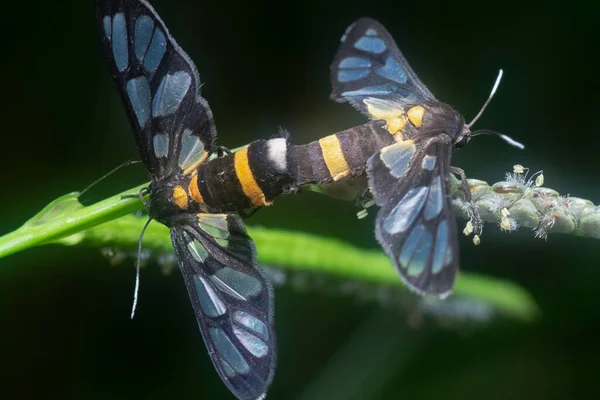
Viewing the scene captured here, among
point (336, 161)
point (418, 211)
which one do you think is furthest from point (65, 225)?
point (418, 211)

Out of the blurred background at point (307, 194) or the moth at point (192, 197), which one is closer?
the moth at point (192, 197)

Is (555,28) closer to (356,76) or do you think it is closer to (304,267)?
(356,76)

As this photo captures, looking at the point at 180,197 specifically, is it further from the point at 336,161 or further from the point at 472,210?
the point at 472,210

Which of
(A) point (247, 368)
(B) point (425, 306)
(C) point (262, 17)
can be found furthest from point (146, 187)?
(B) point (425, 306)

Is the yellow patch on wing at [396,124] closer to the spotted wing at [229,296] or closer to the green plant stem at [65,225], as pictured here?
the spotted wing at [229,296]

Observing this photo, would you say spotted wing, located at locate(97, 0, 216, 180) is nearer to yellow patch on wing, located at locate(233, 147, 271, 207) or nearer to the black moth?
the black moth

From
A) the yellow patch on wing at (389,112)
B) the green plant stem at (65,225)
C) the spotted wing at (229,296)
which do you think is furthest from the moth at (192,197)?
the yellow patch on wing at (389,112)
